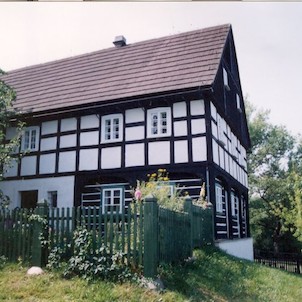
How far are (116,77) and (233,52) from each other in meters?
6.47

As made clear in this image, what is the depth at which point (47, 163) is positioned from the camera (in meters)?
14.7

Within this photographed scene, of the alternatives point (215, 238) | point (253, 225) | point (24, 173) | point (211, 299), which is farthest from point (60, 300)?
point (253, 225)

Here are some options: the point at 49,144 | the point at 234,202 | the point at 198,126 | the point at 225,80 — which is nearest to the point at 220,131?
the point at 198,126

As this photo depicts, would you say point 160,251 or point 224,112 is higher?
point 224,112

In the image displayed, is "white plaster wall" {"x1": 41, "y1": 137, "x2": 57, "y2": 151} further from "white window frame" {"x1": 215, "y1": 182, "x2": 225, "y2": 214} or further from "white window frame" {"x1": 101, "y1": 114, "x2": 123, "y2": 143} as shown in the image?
"white window frame" {"x1": 215, "y1": 182, "x2": 225, "y2": 214}

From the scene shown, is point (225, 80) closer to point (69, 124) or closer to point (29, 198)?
point (69, 124)

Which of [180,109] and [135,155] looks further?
[135,155]

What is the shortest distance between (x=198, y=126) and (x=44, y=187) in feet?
20.1

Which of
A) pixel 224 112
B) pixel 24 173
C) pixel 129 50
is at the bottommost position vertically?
pixel 24 173

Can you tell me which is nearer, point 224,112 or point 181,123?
point 181,123

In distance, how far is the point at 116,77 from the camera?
15.1 metres

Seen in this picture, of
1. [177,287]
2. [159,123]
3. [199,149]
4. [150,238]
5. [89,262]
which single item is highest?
[159,123]

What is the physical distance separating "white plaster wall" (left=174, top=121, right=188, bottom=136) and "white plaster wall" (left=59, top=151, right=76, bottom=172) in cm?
397

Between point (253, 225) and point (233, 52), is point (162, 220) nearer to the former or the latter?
point (233, 52)
